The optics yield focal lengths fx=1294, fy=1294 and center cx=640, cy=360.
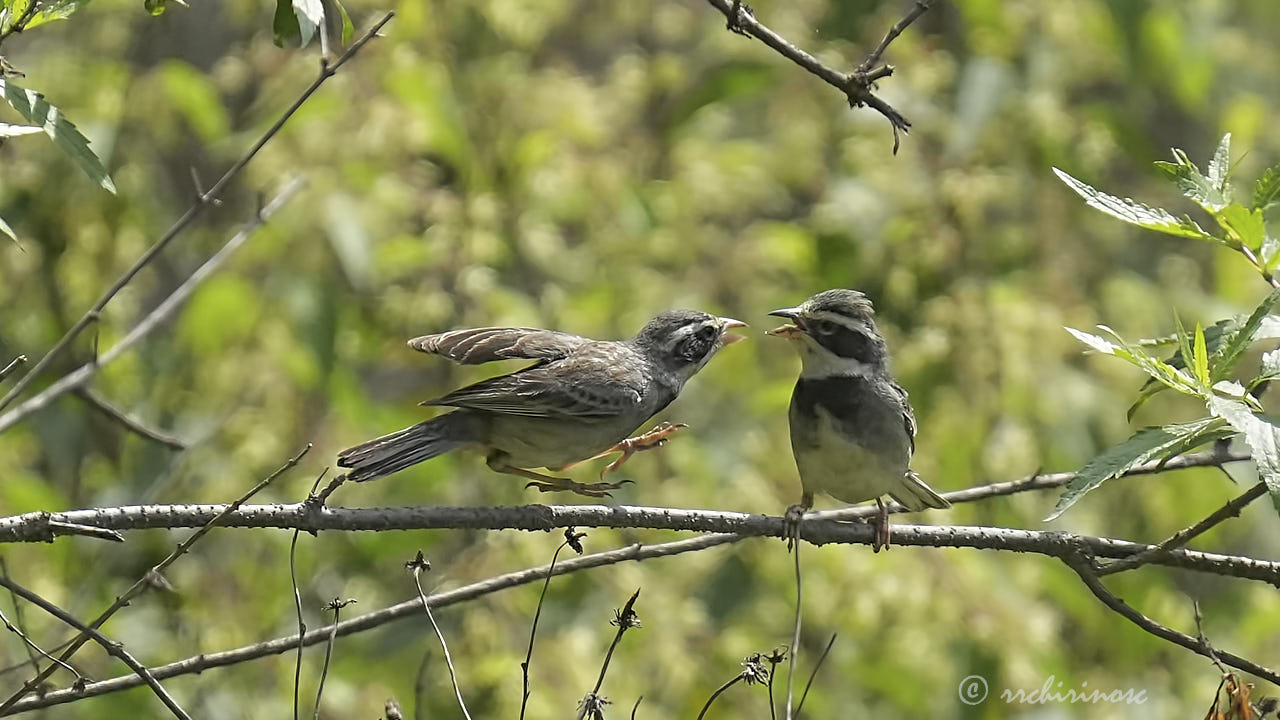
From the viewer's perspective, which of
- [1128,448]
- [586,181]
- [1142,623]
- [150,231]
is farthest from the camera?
[586,181]

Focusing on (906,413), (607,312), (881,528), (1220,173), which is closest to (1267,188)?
(1220,173)

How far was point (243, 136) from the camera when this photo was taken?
6.94 m

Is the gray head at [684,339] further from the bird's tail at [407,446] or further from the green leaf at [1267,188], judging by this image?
the green leaf at [1267,188]

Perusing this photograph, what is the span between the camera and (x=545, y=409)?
16.2 ft

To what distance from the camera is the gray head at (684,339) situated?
220 inches

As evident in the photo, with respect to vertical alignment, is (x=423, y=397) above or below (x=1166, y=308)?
above

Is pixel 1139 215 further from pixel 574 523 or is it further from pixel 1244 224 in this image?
pixel 574 523

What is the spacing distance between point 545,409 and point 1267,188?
102 inches

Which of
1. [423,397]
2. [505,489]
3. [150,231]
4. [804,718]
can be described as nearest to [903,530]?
[505,489]

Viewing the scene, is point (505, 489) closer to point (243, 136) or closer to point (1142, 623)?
point (243, 136)

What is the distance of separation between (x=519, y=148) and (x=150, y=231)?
7.01 ft

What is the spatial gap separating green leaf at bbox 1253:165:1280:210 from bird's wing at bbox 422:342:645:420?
8.19 feet

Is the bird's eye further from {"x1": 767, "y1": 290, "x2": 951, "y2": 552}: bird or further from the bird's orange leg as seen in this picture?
the bird's orange leg

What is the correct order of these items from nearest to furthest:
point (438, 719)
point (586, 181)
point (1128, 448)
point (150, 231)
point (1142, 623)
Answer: point (1128, 448) < point (1142, 623) < point (438, 719) < point (150, 231) < point (586, 181)
